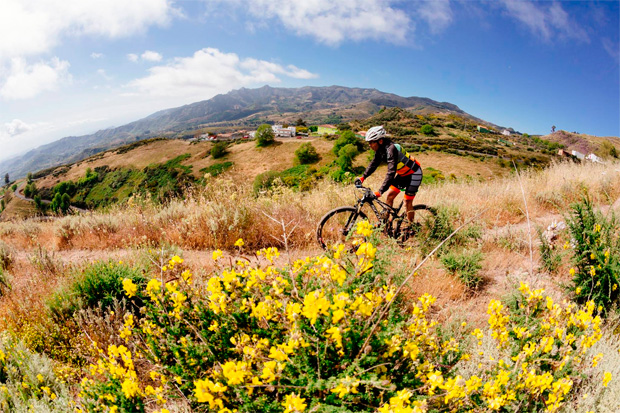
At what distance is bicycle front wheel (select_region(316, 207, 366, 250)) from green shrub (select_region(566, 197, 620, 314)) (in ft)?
9.28

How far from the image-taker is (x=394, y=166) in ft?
16.2

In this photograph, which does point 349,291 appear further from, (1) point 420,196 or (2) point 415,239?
(1) point 420,196

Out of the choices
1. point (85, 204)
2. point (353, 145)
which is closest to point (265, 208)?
point (353, 145)

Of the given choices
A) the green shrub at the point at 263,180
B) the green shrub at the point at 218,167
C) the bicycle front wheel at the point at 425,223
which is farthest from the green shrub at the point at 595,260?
the green shrub at the point at 218,167

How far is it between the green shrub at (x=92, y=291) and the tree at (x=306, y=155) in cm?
5957

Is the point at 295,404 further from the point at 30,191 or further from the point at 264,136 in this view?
the point at 30,191

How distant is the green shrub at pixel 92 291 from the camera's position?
335 centimetres

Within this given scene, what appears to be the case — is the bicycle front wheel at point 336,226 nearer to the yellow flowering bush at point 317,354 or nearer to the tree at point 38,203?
the yellow flowering bush at point 317,354

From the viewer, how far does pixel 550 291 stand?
3.76 m

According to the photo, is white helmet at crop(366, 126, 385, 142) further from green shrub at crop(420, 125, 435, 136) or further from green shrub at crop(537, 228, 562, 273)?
green shrub at crop(420, 125, 435, 136)

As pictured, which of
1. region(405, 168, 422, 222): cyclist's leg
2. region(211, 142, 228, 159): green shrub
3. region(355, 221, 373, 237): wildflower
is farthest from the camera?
region(211, 142, 228, 159): green shrub

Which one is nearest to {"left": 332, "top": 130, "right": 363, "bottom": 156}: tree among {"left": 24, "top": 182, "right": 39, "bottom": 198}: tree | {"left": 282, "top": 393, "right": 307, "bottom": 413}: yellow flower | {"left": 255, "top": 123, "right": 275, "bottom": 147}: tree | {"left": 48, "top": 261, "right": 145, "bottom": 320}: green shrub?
{"left": 255, "top": 123, "right": 275, "bottom": 147}: tree

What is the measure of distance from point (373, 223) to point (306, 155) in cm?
5828

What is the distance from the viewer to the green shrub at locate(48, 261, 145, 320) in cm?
335
